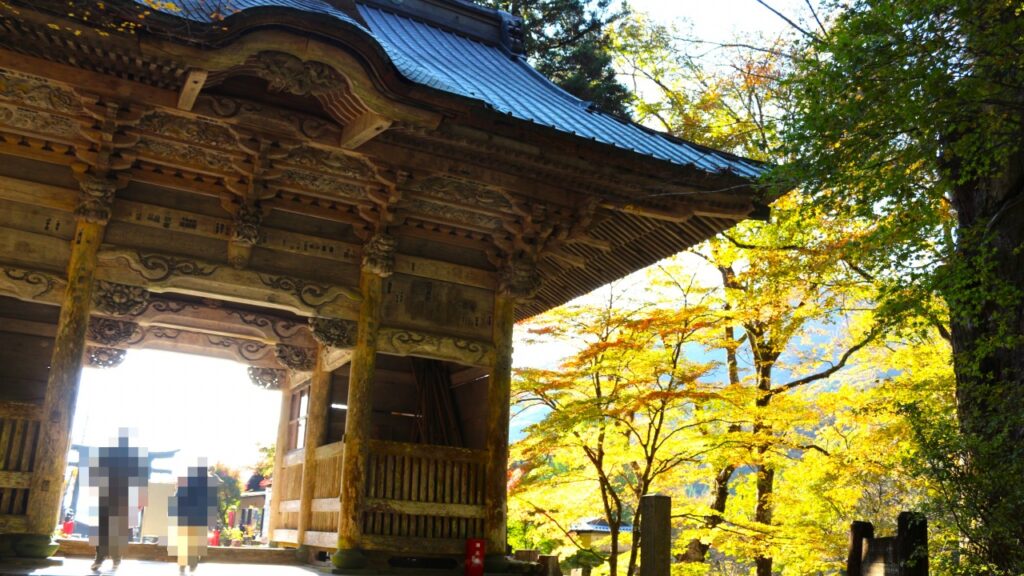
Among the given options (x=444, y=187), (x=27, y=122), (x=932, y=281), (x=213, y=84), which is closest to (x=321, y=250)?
(x=444, y=187)

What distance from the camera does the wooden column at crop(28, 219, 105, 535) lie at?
6.11 meters

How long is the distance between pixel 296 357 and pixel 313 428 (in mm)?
892

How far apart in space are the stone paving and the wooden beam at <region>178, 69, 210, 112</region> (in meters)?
3.50

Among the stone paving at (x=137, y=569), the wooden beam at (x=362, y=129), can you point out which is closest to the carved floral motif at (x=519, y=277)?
the wooden beam at (x=362, y=129)

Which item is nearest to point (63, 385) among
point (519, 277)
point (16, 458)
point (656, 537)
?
point (16, 458)

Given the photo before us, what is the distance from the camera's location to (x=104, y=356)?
8750 mm

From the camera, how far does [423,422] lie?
8789 mm

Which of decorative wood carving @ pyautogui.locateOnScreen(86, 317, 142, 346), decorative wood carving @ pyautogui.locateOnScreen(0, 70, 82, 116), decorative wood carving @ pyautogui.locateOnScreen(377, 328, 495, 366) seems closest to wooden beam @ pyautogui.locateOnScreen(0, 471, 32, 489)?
decorative wood carving @ pyautogui.locateOnScreen(86, 317, 142, 346)

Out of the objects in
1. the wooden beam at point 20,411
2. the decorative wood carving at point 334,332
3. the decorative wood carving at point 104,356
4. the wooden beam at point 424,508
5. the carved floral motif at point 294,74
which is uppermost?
the carved floral motif at point 294,74

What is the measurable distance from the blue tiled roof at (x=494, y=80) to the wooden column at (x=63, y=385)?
6.80 feet

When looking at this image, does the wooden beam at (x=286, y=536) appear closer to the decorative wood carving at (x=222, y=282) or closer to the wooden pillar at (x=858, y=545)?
the decorative wood carving at (x=222, y=282)

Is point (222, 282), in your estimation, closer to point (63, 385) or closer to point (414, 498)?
point (63, 385)

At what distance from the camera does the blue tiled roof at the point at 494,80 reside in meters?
6.93

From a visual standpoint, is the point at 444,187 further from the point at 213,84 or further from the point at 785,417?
the point at 785,417
